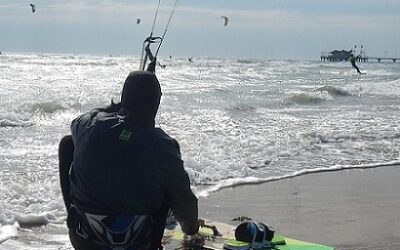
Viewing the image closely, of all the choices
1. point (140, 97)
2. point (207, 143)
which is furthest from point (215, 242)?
point (207, 143)

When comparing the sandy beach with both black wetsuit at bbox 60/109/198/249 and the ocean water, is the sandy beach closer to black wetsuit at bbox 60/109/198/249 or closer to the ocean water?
the ocean water

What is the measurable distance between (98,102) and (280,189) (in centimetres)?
1514

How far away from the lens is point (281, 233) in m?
6.14

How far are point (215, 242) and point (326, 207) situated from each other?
249 centimetres

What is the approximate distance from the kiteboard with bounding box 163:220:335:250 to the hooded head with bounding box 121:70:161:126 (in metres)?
2.35

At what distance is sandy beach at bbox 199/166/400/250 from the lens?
605 cm

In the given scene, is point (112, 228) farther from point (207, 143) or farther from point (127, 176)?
point (207, 143)

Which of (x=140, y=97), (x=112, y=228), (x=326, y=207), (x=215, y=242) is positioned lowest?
(x=326, y=207)

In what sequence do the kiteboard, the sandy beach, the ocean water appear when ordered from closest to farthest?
the kiteboard, the sandy beach, the ocean water

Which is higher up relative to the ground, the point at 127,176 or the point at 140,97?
the point at 140,97

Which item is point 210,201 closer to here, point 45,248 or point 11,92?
point 45,248

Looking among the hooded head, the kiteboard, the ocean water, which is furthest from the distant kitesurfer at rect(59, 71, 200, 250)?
the ocean water

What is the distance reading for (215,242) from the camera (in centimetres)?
510

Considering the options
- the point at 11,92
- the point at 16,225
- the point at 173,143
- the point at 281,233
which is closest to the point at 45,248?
the point at 16,225
